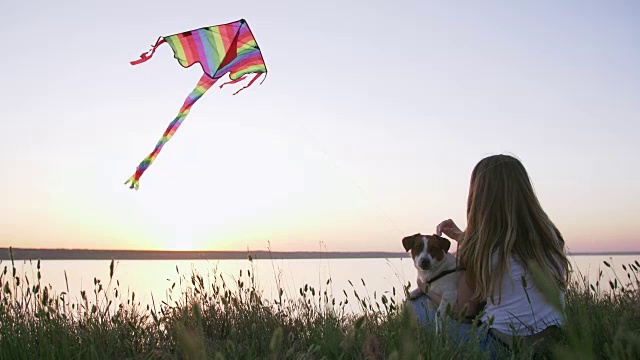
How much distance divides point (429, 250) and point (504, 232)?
155cm

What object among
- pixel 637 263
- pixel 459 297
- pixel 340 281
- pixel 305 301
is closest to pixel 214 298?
pixel 305 301

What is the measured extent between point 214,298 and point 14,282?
79.8 inches

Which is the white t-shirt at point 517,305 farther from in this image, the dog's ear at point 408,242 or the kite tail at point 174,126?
the kite tail at point 174,126

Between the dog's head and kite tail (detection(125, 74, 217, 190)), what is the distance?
2478mm

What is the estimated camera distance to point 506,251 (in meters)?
3.87

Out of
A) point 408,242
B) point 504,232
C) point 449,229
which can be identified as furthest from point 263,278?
point 504,232

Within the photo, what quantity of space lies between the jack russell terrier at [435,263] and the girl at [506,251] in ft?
3.40

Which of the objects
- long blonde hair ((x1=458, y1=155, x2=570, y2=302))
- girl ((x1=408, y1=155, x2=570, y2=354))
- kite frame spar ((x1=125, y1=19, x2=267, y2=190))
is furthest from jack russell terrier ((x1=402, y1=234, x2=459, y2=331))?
kite frame spar ((x1=125, y1=19, x2=267, y2=190))

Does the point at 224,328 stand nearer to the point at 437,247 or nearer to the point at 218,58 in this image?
the point at 437,247

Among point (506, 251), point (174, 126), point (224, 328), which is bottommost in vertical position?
point (224, 328)

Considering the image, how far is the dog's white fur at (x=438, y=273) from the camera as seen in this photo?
5203mm

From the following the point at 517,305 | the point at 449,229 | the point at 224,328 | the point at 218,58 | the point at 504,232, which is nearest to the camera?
the point at 517,305

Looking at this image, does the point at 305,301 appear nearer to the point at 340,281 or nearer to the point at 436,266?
the point at 436,266

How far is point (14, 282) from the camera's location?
3979mm
